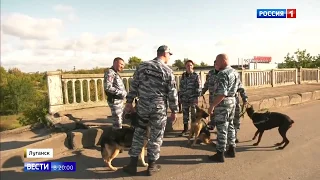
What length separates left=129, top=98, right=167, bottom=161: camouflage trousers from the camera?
3.78 m

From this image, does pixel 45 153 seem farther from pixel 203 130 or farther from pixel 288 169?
pixel 288 169

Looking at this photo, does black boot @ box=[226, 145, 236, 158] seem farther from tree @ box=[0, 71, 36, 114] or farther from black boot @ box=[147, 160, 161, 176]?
tree @ box=[0, 71, 36, 114]

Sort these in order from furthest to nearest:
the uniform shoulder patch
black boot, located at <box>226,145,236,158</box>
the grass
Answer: the grass
black boot, located at <box>226,145,236,158</box>
the uniform shoulder patch

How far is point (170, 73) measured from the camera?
3740 millimetres

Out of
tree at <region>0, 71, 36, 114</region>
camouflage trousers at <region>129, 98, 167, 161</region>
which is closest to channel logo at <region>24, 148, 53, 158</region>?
camouflage trousers at <region>129, 98, 167, 161</region>

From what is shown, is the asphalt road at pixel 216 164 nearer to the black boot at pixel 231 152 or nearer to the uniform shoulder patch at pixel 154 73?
the black boot at pixel 231 152

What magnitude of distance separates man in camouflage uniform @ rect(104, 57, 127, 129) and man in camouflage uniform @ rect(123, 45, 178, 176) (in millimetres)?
754

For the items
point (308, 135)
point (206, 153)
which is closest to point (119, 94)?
point (206, 153)

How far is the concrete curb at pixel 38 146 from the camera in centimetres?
416

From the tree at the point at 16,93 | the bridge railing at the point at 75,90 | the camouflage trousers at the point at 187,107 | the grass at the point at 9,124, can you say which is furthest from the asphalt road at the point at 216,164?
the tree at the point at 16,93

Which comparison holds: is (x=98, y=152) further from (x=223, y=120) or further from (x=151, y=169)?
(x=223, y=120)

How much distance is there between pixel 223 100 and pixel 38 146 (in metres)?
3.50

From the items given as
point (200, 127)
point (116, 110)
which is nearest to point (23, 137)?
point (116, 110)

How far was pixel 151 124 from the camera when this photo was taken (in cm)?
385
